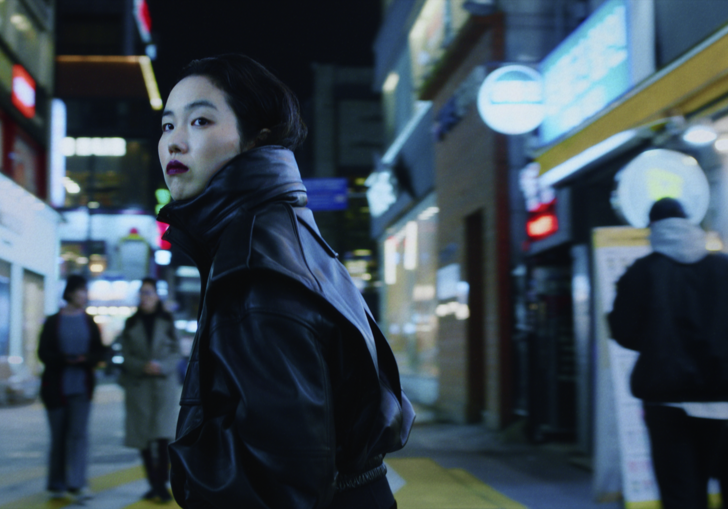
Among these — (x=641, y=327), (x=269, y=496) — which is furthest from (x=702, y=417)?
(x=269, y=496)

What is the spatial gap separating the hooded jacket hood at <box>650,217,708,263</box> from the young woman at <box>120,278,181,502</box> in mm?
4492

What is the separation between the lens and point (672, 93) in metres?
6.46

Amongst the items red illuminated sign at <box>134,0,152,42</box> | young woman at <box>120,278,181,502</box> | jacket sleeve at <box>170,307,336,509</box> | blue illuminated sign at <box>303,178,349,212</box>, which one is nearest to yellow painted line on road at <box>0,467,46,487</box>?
young woman at <box>120,278,181,502</box>

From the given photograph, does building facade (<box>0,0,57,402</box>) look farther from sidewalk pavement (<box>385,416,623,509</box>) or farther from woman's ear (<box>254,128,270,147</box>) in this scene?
woman's ear (<box>254,128,270,147</box>)

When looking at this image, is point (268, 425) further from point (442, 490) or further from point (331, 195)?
point (331, 195)

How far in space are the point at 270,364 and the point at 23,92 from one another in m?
21.9

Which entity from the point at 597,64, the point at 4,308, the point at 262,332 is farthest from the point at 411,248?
the point at 262,332

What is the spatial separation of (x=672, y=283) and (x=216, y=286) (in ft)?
10.3

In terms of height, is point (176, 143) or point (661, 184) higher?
point (661, 184)

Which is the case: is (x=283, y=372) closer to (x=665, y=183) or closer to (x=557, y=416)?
(x=665, y=183)

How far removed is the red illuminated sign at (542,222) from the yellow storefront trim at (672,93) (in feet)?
6.58

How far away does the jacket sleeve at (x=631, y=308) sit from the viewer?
13.1ft

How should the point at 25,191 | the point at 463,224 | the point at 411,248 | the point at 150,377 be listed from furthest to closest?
the point at 25,191 → the point at 411,248 → the point at 463,224 → the point at 150,377

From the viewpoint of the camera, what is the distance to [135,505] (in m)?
6.51
